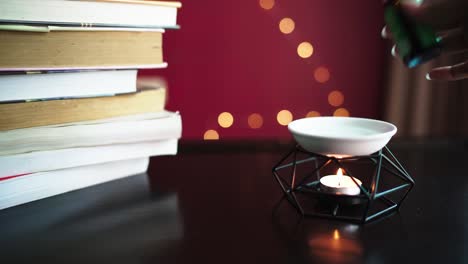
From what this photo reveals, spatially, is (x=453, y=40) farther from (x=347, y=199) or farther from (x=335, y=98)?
(x=335, y=98)

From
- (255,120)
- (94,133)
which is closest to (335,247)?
(94,133)

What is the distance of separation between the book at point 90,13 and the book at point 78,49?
0.05ft

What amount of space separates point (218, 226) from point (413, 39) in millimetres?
305

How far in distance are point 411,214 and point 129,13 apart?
479 millimetres

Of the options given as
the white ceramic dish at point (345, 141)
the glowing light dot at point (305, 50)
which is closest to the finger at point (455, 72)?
the white ceramic dish at point (345, 141)

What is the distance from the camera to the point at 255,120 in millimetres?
1363

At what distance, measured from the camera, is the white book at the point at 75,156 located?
62 centimetres

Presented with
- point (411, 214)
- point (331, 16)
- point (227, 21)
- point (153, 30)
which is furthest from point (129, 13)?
point (331, 16)

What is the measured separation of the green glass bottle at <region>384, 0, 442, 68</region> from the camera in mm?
474

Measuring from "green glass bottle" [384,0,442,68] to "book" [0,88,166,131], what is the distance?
1.36ft

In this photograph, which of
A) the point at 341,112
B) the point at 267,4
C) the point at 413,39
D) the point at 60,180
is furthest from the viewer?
the point at 341,112

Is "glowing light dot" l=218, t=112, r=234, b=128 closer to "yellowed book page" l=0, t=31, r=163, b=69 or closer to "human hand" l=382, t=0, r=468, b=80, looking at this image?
"yellowed book page" l=0, t=31, r=163, b=69

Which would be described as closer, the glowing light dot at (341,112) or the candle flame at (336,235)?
the candle flame at (336,235)

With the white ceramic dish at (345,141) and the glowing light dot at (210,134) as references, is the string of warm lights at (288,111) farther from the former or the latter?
the white ceramic dish at (345,141)
